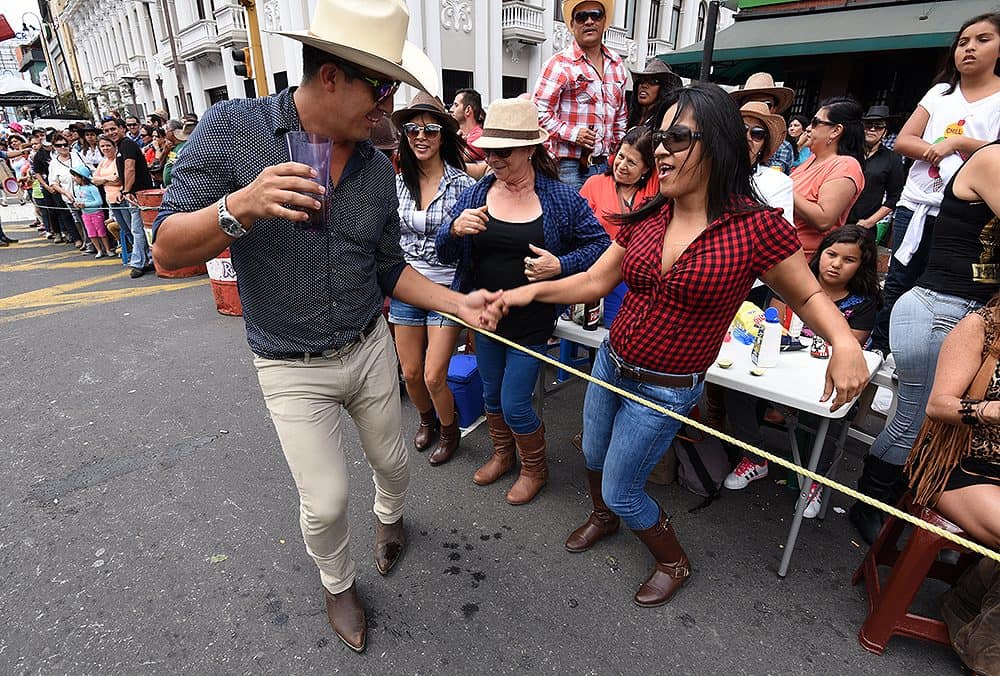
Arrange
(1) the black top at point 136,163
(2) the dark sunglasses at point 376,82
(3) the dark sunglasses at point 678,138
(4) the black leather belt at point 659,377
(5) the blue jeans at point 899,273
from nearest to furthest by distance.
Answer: (2) the dark sunglasses at point 376,82 → (3) the dark sunglasses at point 678,138 → (4) the black leather belt at point 659,377 → (5) the blue jeans at point 899,273 → (1) the black top at point 136,163

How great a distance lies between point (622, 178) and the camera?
330 cm

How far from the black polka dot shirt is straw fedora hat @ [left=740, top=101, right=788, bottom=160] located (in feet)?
7.94

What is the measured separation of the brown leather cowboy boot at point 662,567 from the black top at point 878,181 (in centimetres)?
496

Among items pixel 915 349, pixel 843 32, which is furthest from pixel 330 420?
pixel 843 32

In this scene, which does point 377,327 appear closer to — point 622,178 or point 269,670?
point 269,670

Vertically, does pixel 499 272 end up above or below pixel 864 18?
below

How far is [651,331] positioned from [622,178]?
1.61 metres

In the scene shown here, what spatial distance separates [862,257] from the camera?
312 centimetres

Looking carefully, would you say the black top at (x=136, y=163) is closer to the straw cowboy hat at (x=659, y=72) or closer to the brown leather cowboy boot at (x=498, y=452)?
the straw cowboy hat at (x=659, y=72)

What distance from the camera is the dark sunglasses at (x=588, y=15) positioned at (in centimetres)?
426

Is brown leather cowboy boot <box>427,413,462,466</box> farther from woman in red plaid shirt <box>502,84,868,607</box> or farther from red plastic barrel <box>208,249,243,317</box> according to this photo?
red plastic barrel <box>208,249,243,317</box>

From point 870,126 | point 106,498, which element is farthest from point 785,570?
point 870,126

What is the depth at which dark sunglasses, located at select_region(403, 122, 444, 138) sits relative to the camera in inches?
122

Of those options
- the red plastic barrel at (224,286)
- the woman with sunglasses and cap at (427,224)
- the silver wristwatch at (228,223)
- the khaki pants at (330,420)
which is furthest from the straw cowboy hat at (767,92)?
the red plastic barrel at (224,286)
